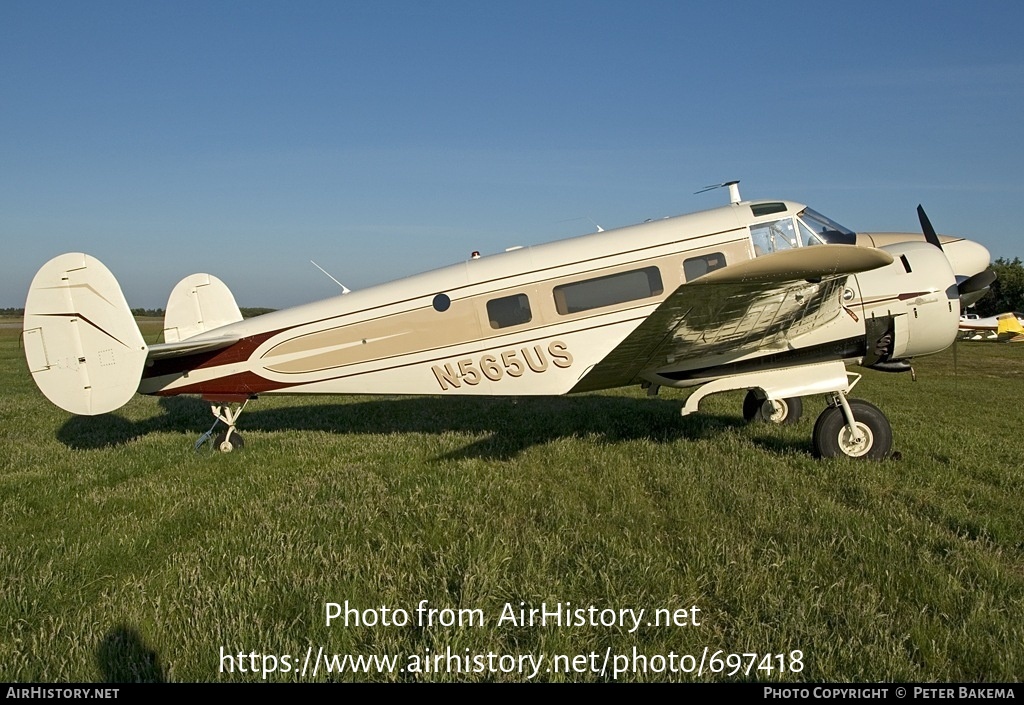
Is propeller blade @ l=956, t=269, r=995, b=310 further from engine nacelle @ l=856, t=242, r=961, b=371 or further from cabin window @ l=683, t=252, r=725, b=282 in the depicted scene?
cabin window @ l=683, t=252, r=725, b=282

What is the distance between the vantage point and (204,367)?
26.2ft

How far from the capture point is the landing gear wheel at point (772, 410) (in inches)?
356

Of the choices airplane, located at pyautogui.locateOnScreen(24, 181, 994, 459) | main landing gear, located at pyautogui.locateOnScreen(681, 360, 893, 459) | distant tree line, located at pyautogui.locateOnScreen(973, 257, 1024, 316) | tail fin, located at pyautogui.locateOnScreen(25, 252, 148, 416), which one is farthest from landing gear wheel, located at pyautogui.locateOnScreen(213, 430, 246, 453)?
distant tree line, located at pyautogui.locateOnScreen(973, 257, 1024, 316)

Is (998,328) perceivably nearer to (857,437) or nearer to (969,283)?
(969,283)

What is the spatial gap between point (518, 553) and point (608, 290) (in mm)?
3604

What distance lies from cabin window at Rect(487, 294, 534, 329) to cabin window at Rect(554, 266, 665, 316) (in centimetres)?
38

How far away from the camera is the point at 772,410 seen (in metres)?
9.20

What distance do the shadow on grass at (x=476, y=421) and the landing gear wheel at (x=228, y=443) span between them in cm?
144

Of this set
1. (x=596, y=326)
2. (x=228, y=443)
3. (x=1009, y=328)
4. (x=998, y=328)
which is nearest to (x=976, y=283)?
(x=596, y=326)

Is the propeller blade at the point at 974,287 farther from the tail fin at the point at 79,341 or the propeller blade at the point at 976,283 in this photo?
the tail fin at the point at 79,341

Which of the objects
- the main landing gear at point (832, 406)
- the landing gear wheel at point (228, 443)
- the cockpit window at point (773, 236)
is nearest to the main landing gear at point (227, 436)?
the landing gear wheel at point (228, 443)

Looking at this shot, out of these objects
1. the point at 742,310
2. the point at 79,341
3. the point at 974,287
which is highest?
the point at 79,341

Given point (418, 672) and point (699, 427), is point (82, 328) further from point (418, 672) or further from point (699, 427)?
point (699, 427)

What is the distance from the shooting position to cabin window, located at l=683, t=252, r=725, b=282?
22.2 ft
